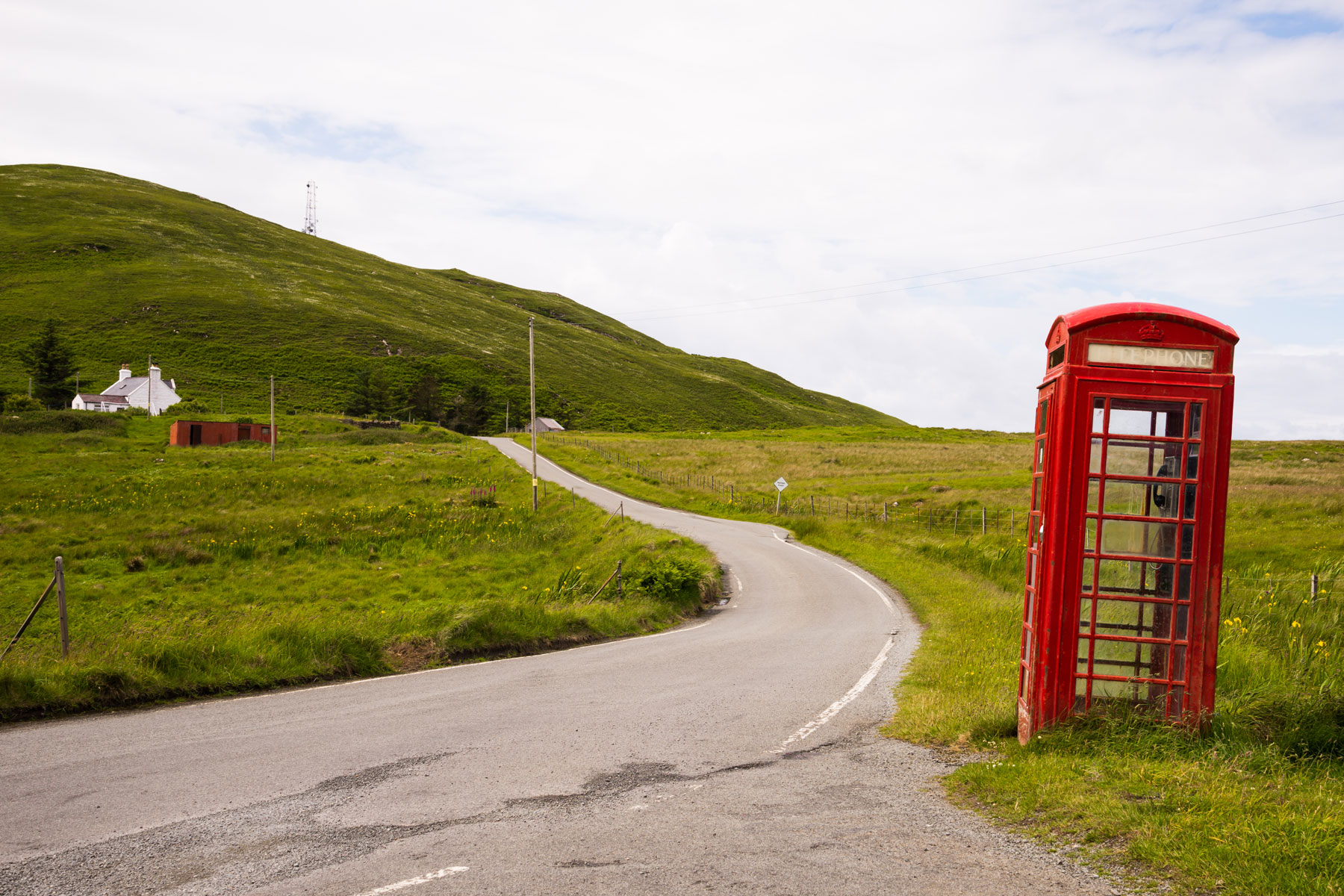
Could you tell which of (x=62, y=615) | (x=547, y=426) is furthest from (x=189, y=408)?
(x=62, y=615)

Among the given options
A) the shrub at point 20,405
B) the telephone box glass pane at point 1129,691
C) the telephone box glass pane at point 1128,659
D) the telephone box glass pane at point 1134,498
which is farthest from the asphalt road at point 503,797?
the shrub at point 20,405

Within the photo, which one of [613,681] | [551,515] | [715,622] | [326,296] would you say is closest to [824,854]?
[613,681]

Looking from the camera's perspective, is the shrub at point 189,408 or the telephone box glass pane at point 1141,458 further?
the shrub at point 189,408

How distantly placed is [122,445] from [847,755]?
2446 inches

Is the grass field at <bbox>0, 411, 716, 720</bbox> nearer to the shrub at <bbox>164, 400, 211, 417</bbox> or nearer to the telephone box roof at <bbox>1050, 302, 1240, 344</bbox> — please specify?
the telephone box roof at <bbox>1050, 302, 1240, 344</bbox>

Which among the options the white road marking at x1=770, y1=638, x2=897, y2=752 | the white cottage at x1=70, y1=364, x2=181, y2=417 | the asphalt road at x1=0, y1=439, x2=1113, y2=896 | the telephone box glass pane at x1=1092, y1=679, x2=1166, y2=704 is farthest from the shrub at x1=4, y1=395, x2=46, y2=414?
the telephone box glass pane at x1=1092, y1=679, x2=1166, y2=704

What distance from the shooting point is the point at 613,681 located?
11148 millimetres

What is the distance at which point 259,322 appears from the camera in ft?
424

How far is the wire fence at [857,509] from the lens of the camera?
35719 mm

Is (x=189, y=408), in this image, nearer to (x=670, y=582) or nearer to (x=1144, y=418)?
(x=670, y=582)

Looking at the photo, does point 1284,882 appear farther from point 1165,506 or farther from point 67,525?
point 67,525

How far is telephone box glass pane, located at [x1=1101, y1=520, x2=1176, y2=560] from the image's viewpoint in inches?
265

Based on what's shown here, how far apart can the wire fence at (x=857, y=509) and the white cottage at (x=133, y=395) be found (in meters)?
56.6

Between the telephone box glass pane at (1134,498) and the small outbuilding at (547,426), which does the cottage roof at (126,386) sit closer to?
the small outbuilding at (547,426)
